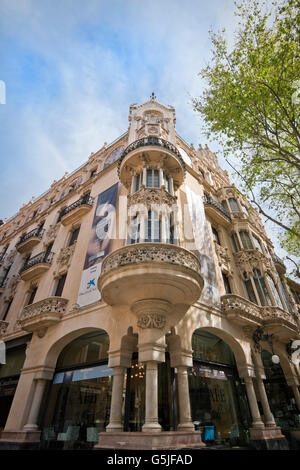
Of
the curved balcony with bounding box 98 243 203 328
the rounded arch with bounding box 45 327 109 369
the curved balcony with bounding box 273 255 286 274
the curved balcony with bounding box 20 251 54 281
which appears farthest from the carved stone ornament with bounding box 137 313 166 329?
the curved balcony with bounding box 273 255 286 274

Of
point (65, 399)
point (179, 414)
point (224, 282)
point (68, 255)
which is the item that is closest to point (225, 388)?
point (179, 414)

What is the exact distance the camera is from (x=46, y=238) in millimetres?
20516

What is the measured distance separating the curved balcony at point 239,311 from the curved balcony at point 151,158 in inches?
305

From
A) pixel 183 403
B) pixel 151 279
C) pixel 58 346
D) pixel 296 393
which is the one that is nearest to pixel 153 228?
pixel 151 279

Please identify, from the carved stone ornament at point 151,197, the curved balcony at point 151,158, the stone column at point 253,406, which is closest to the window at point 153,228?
the carved stone ornament at point 151,197

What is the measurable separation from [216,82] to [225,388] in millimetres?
16273

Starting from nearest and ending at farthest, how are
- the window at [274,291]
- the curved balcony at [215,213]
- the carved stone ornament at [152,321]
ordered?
the carved stone ornament at [152,321]
the window at [274,291]
the curved balcony at [215,213]

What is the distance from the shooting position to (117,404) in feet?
28.5

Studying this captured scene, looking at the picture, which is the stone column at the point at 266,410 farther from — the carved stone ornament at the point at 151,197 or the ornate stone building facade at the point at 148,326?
the carved stone ornament at the point at 151,197

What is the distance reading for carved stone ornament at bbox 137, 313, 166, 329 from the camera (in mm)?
8914

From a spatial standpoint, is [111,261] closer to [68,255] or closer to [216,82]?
[68,255]

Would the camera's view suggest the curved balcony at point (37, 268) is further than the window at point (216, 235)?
No

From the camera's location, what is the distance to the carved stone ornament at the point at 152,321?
8914mm

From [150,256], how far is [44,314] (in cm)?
763
